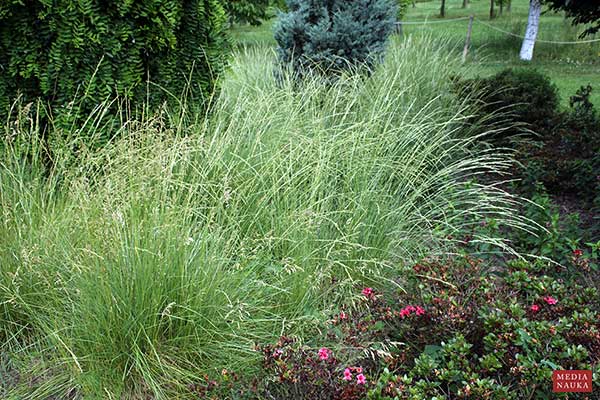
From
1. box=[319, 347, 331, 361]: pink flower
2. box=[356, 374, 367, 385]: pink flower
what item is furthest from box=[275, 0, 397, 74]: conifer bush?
box=[356, 374, 367, 385]: pink flower

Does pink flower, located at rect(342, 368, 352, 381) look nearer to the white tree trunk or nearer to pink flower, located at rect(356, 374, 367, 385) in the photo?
pink flower, located at rect(356, 374, 367, 385)

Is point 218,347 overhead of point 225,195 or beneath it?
beneath

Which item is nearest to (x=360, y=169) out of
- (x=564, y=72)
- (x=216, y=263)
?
(x=216, y=263)

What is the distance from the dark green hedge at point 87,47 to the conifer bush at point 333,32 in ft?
8.76

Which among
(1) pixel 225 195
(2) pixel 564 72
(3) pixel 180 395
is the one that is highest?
(1) pixel 225 195

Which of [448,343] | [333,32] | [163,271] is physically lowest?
[448,343]

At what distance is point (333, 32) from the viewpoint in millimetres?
6844

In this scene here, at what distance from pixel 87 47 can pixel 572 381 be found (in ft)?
10.9

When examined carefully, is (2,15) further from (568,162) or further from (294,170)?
(568,162)

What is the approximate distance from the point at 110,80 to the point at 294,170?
4.51 ft

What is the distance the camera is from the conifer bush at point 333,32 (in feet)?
22.5

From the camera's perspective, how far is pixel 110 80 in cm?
409

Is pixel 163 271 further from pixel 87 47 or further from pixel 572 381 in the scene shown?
pixel 87 47

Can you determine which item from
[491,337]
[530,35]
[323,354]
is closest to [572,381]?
[491,337]
